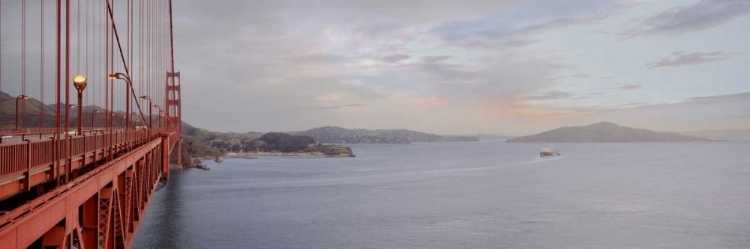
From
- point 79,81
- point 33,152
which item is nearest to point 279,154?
point 79,81

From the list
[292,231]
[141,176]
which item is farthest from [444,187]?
[141,176]

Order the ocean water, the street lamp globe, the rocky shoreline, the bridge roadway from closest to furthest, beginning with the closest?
the bridge roadway < the street lamp globe < the ocean water < the rocky shoreline

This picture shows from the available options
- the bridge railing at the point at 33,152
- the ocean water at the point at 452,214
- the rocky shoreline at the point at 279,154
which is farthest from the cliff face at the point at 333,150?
the bridge railing at the point at 33,152

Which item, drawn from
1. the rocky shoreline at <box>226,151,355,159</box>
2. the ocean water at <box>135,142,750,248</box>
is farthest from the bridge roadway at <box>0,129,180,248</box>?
the rocky shoreline at <box>226,151,355,159</box>

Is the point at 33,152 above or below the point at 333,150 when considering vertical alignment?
above

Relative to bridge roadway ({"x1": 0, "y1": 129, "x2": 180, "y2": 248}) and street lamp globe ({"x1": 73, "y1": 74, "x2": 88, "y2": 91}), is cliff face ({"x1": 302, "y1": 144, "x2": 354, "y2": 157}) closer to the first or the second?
bridge roadway ({"x1": 0, "y1": 129, "x2": 180, "y2": 248})

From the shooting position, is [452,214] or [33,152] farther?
[452,214]

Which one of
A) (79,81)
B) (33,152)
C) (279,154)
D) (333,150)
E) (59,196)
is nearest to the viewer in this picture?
(59,196)

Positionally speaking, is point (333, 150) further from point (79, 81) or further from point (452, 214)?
point (79, 81)

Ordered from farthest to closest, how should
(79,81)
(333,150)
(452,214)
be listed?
1. (333,150)
2. (452,214)
3. (79,81)

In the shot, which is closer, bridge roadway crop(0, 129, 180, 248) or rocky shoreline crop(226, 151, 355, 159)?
bridge roadway crop(0, 129, 180, 248)

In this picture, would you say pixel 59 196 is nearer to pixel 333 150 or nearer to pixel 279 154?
pixel 333 150

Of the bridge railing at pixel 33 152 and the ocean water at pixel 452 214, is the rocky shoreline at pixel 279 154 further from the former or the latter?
the bridge railing at pixel 33 152

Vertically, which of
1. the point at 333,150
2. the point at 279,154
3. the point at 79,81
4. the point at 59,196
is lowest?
the point at 279,154
